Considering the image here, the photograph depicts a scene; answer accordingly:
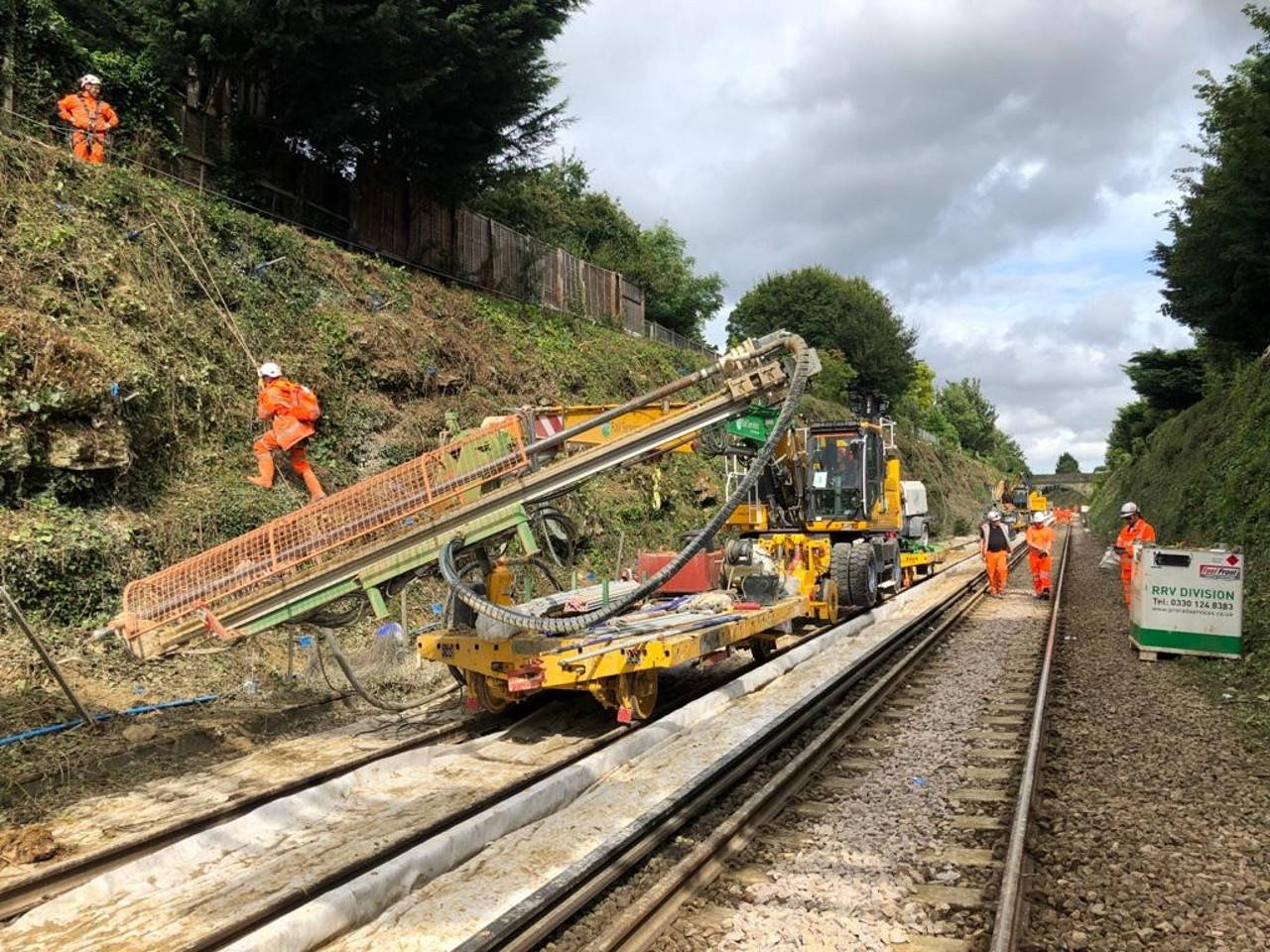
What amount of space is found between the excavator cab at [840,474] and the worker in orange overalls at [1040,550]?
12.3ft

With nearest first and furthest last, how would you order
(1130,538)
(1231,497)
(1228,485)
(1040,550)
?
(1130,538)
(1231,497)
(1228,485)
(1040,550)

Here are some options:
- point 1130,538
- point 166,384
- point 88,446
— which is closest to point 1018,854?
point 88,446

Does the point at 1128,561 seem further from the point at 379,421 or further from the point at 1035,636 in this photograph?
the point at 379,421

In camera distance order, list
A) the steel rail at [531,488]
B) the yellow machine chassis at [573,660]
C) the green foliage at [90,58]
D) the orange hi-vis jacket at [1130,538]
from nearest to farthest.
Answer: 1. the steel rail at [531,488]
2. the yellow machine chassis at [573,660]
3. the green foliage at [90,58]
4. the orange hi-vis jacket at [1130,538]

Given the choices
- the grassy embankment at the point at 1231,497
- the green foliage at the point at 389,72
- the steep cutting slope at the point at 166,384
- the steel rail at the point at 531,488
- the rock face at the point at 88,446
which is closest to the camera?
the steel rail at the point at 531,488

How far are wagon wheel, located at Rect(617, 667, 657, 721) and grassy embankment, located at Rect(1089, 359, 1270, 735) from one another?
4.92 m

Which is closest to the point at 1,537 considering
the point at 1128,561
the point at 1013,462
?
the point at 1128,561

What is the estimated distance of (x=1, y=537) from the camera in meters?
7.38

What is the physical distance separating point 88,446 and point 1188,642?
38.9 feet

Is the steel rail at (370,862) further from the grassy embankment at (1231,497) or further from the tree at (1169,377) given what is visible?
the tree at (1169,377)

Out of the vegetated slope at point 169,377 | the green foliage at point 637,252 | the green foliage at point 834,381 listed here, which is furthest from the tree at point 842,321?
the vegetated slope at point 169,377

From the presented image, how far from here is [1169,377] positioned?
32500 mm

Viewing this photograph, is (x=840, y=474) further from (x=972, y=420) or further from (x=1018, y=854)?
(x=972, y=420)

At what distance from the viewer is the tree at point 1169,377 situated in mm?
31859
